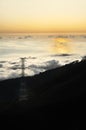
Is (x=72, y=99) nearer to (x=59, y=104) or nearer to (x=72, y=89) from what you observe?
(x=59, y=104)

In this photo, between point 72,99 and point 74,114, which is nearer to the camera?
point 74,114

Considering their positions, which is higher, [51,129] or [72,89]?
[72,89]

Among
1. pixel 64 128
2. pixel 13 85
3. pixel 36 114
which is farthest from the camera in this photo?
pixel 13 85

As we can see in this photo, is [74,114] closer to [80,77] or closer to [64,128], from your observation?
[64,128]

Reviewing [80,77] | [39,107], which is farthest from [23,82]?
[39,107]

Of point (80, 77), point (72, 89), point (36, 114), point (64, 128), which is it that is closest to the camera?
point (64, 128)

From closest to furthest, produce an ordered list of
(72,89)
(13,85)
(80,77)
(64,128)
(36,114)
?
(64,128), (36,114), (72,89), (80,77), (13,85)

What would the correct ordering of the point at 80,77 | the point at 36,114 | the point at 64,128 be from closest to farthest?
the point at 64,128 → the point at 36,114 → the point at 80,77

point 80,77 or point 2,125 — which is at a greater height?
point 80,77

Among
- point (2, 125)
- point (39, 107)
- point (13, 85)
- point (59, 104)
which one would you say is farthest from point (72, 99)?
point (13, 85)
